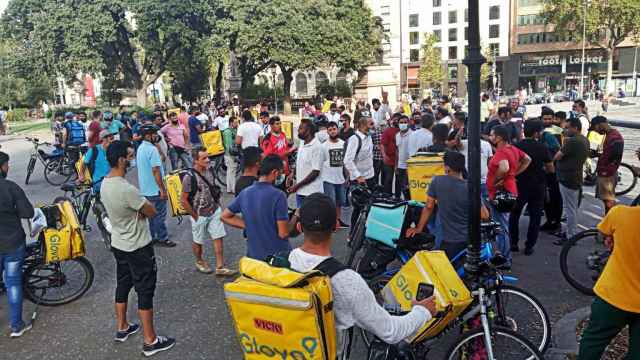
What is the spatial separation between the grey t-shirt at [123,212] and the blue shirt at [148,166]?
10.00 feet

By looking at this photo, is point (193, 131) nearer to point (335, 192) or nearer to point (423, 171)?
point (335, 192)

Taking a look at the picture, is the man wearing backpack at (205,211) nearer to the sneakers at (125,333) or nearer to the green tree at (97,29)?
the sneakers at (125,333)

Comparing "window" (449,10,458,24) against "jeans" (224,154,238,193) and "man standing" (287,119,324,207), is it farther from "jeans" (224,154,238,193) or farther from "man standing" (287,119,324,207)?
"man standing" (287,119,324,207)

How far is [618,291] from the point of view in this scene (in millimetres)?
3275

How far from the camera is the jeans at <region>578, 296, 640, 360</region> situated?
130 inches

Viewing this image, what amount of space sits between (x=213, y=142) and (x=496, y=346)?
10.4 meters

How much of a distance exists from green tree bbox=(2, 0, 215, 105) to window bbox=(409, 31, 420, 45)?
4903cm

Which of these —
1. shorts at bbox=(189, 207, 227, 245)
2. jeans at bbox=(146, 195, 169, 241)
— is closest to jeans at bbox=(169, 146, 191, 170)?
jeans at bbox=(146, 195, 169, 241)

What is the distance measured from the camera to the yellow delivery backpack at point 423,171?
716 cm

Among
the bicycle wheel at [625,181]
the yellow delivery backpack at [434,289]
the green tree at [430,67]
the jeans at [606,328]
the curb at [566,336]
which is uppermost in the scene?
the green tree at [430,67]

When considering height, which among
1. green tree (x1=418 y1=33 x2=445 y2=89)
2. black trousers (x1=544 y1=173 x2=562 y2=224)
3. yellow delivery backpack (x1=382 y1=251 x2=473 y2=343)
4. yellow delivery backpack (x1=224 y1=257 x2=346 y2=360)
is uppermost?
green tree (x1=418 y1=33 x2=445 y2=89)

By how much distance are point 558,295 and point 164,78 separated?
64051 mm

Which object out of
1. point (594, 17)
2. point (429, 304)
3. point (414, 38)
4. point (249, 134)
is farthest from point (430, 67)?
point (429, 304)

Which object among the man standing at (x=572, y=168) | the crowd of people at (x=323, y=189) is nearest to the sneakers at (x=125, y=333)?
the crowd of people at (x=323, y=189)
